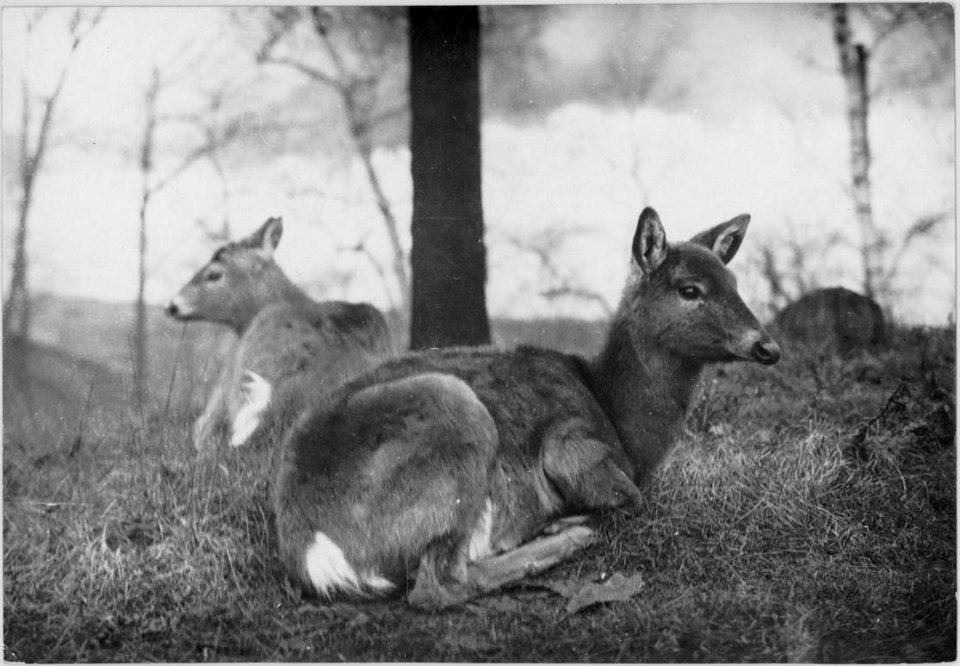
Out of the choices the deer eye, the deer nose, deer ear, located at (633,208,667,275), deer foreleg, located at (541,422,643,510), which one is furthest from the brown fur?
deer foreleg, located at (541,422,643,510)

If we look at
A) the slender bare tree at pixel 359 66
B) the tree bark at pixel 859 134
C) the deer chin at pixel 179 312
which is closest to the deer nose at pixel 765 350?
the tree bark at pixel 859 134

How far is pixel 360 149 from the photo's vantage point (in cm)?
480

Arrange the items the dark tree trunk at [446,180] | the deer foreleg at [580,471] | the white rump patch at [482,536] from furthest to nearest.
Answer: the dark tree trunk at [446,180]
the deer foreleg at [580,471]
the white rump patch at [482,536]

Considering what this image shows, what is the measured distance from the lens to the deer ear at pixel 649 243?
15.4 ft

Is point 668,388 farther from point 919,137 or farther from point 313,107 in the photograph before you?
point 313,107

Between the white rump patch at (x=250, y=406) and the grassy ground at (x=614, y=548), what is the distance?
0.14 metres

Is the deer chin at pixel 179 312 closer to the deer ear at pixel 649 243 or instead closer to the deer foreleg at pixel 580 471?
the deer foreleg at pixel 580 471

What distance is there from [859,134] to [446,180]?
7.01ft

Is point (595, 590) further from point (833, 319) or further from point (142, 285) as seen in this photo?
point (142, 285)

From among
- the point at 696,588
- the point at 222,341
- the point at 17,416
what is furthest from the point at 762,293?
the point at 17,416

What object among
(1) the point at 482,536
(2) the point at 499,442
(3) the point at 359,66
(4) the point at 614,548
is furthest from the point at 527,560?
(3) the point at 359,66

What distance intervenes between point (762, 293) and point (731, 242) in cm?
32

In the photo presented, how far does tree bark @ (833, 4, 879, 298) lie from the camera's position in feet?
16.2

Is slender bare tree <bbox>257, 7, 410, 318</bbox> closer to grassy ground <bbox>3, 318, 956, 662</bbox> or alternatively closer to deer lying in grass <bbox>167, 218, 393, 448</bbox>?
deer lying in grass <bbox>167, 218, 393, 448</bbox>
